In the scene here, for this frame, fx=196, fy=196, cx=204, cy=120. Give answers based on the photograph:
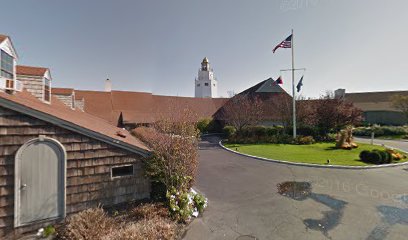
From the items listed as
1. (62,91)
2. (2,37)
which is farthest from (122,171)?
(62,91)

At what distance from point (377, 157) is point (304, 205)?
966cm

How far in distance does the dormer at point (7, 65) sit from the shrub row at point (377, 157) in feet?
63.5

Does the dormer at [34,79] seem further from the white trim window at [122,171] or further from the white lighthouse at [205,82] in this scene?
the white lighthouse at [205,82]

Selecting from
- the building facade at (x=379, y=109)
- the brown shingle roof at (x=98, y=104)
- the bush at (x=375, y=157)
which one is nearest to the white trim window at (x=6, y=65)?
the brown shingle roof at (x=98, y=104)

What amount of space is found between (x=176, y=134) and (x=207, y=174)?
4.68 meters

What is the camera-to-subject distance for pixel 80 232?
492 centimetres

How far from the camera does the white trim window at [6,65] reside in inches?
271

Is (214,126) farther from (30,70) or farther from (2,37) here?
(2,37)

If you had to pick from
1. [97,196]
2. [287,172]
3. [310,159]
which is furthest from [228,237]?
[310,159]

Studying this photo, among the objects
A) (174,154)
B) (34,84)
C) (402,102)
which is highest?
(402,102)

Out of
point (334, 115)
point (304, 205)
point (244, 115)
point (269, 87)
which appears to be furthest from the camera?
point (269, 87)

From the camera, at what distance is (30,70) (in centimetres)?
963

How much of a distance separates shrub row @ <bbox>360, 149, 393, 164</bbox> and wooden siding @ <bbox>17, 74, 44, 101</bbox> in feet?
65.8

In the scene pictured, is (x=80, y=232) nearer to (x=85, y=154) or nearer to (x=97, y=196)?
(x=97, y=196)
